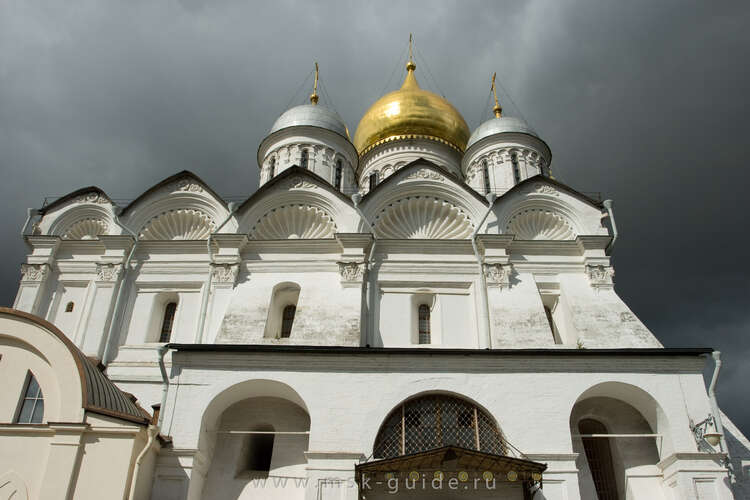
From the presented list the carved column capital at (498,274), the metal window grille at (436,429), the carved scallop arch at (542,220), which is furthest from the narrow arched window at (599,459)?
the carved scallop arch at (542,220)

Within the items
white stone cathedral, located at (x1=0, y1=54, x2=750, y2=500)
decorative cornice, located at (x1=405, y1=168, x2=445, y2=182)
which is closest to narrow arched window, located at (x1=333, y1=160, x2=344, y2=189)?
white stone cathedral, located at (x1=0, y1=54, x2=750, y2=500)

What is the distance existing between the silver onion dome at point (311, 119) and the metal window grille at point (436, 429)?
42.7 ft

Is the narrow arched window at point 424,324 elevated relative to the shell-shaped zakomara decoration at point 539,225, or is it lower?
lower

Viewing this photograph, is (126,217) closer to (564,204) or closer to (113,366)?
(113,366)

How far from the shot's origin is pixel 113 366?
14.0m

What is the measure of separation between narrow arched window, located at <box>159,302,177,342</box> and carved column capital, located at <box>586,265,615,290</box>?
10.6 m

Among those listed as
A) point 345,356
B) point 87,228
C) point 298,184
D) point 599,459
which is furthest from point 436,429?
point 87,228

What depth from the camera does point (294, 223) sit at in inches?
643

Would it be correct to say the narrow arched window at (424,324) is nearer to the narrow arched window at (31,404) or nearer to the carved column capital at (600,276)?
the carved column capital at (600,276)

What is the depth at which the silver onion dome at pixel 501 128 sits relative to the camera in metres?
21.2

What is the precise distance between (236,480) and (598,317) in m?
8.54

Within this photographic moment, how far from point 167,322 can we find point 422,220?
7.25 metres

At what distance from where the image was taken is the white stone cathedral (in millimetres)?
9875

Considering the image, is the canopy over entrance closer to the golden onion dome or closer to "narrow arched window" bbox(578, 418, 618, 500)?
"narrow arched window" bbox(578, 418, 618, 500)
